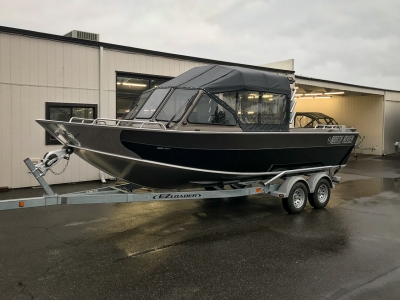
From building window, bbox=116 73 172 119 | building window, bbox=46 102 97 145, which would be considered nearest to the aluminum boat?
building window, bbox=46 102 97 145

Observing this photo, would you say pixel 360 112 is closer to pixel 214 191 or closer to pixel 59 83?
pixel 59 83

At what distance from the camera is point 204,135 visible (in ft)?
19.1

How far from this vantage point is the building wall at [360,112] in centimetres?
2139

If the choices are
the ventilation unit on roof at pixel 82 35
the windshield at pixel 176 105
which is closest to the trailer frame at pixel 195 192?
the windshield at pixel 176 105

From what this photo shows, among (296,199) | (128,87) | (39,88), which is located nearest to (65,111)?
(39,88)

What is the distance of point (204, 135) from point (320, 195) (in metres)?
3.42

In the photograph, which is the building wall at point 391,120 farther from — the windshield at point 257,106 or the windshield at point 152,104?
the windshield at point 152,104

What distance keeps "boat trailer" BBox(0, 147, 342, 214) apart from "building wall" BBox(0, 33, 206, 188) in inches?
169

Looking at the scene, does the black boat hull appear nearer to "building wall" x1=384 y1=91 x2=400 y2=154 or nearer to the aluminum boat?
the aluminum boat

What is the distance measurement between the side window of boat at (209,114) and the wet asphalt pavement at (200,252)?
6.15 feet

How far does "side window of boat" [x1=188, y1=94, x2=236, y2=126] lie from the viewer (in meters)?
6.13

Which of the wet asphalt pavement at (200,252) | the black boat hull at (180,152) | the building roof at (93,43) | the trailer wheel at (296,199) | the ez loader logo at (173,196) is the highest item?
the building roof at (93,43)

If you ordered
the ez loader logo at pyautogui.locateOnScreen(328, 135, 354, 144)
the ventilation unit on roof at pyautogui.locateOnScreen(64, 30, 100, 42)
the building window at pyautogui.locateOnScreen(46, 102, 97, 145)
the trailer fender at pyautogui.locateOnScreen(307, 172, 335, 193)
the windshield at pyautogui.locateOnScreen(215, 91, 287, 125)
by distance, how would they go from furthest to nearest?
the ventilation unit on roof at pyautogui.locateOnScreen(64, 30, 100, 42)
the building window at pyautogui.locateOnScreen(46, 102, 97, 145)
the ez loader logo at pyautogui.locateOnScreen(328, 135, 354, 144)
the trailer fender at pyautogui.locateOnScreen(307, 172, 335, 193)
the windshield at pyautogui.locateOnScreen(215, 91, 287, 125)

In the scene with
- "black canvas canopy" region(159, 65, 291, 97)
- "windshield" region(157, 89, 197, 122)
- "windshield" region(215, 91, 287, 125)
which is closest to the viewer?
"windshield" region(157, 89, 197, 122)
